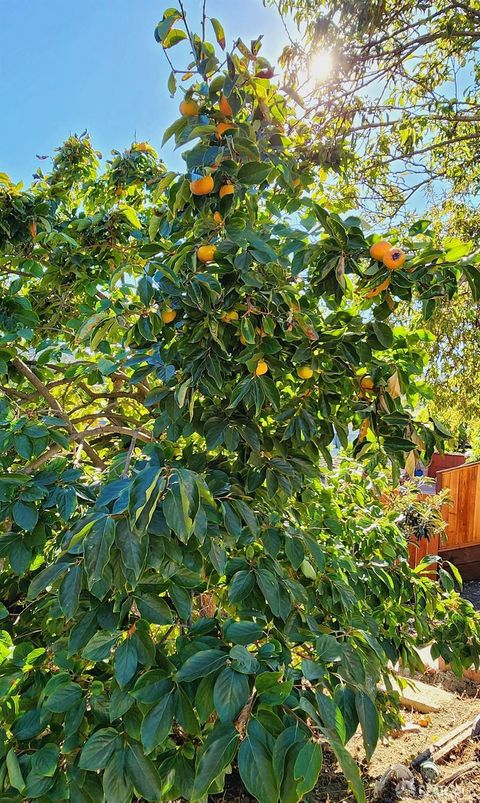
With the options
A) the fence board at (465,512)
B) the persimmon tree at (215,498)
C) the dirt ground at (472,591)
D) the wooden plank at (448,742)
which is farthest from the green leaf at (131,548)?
the fence board at (465,512)

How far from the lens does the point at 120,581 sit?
2.83ft

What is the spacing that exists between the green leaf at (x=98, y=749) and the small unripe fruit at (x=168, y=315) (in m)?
0.81

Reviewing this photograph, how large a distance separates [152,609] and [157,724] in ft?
0.58

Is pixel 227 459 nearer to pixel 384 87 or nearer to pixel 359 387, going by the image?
pixel 359 387

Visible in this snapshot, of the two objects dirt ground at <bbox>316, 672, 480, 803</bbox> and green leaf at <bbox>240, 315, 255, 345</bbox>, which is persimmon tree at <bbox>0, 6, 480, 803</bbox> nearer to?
green leaf at <bbox>240, 315, 255, 345</bbox>

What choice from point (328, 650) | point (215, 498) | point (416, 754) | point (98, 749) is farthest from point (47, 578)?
point (416, 754)

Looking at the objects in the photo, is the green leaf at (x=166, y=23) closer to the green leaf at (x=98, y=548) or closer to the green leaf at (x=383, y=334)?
the green leaf at (x=383, y=334)

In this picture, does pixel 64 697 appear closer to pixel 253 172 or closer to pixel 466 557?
pixel 253 172

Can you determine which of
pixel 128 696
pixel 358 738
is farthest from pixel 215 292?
pixel 358 738

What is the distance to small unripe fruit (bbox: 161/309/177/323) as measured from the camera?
1180 mm

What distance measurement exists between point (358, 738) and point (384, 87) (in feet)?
12.5

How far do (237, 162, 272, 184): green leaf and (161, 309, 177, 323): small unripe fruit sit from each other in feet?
1.05

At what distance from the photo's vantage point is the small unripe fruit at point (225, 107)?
43.0 inches

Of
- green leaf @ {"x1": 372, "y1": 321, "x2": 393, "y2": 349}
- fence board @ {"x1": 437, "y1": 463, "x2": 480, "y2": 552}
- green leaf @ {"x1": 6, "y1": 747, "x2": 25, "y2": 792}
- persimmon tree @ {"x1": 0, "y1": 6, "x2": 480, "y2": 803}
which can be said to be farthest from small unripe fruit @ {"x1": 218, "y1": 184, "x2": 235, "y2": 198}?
fence board @ {"x1": 437, "y1": 463, "x2": 480, "y2": 552}
